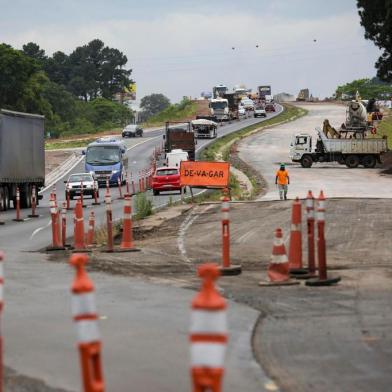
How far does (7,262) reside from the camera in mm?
20500

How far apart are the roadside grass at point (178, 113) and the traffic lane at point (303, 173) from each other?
4136cm

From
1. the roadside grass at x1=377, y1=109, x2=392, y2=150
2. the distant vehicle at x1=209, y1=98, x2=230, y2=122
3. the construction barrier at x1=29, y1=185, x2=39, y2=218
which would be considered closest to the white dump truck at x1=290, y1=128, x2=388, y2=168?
the roadside grass at x1=377, y1=109, x2=392, y2=150

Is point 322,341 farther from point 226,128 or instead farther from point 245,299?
point 226,128

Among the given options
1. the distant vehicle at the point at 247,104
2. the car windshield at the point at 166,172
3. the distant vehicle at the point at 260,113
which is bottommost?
the car windshield at the point at 166,172

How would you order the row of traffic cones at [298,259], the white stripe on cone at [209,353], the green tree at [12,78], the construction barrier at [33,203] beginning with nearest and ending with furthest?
the white stripe on cone at [209,353] → the row of traffic cones at [298,259] → the construction barrier at [33,203] → the green tree at [12,78]

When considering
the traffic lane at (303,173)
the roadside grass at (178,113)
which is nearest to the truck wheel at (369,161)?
the traffic lane at (303,173)

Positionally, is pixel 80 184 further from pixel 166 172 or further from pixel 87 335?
pixel 87 335

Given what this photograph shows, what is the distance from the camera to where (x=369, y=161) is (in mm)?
73250

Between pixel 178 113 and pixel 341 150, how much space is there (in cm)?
10135

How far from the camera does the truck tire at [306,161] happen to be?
74750 millimetres

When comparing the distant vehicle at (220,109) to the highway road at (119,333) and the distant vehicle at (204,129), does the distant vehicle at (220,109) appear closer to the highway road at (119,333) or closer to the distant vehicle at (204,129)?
the distant vehicle at (204,129)

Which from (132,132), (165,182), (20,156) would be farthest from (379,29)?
(132,132)

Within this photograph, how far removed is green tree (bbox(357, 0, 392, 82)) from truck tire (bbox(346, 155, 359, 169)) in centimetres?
547

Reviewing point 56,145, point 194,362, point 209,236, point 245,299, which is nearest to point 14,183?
point 209,236
